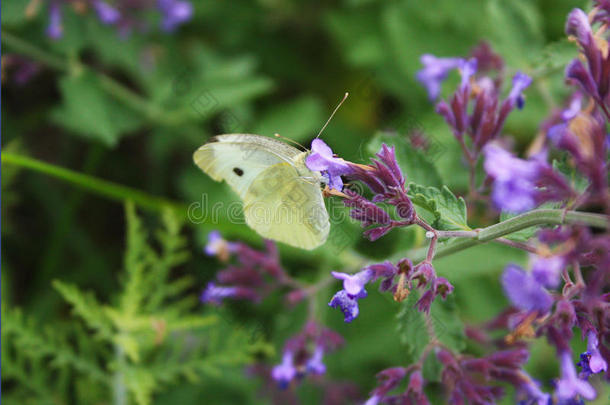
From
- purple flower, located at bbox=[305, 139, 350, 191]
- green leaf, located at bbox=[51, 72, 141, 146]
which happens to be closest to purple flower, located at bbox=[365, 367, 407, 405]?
purple flower, located at bbox=[305, 139, 350, 191]

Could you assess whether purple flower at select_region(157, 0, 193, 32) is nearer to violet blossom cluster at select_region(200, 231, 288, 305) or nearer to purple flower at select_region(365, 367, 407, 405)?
violet blossom cluster at select_region(200, 231, 288, 305)

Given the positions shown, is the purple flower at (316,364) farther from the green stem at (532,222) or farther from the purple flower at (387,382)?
the green stem at (532,222)

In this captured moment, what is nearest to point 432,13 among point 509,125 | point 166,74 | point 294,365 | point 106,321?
point 509,125

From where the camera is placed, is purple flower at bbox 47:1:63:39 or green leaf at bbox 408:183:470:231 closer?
green leaf at bbox 408:183:470:231

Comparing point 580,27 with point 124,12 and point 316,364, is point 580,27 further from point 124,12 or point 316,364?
point 124,12

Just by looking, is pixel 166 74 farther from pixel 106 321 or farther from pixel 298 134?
pixel 106 321

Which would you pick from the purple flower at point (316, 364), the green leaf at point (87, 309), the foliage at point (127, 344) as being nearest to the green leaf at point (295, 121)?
the foliage at point (127, 344)
